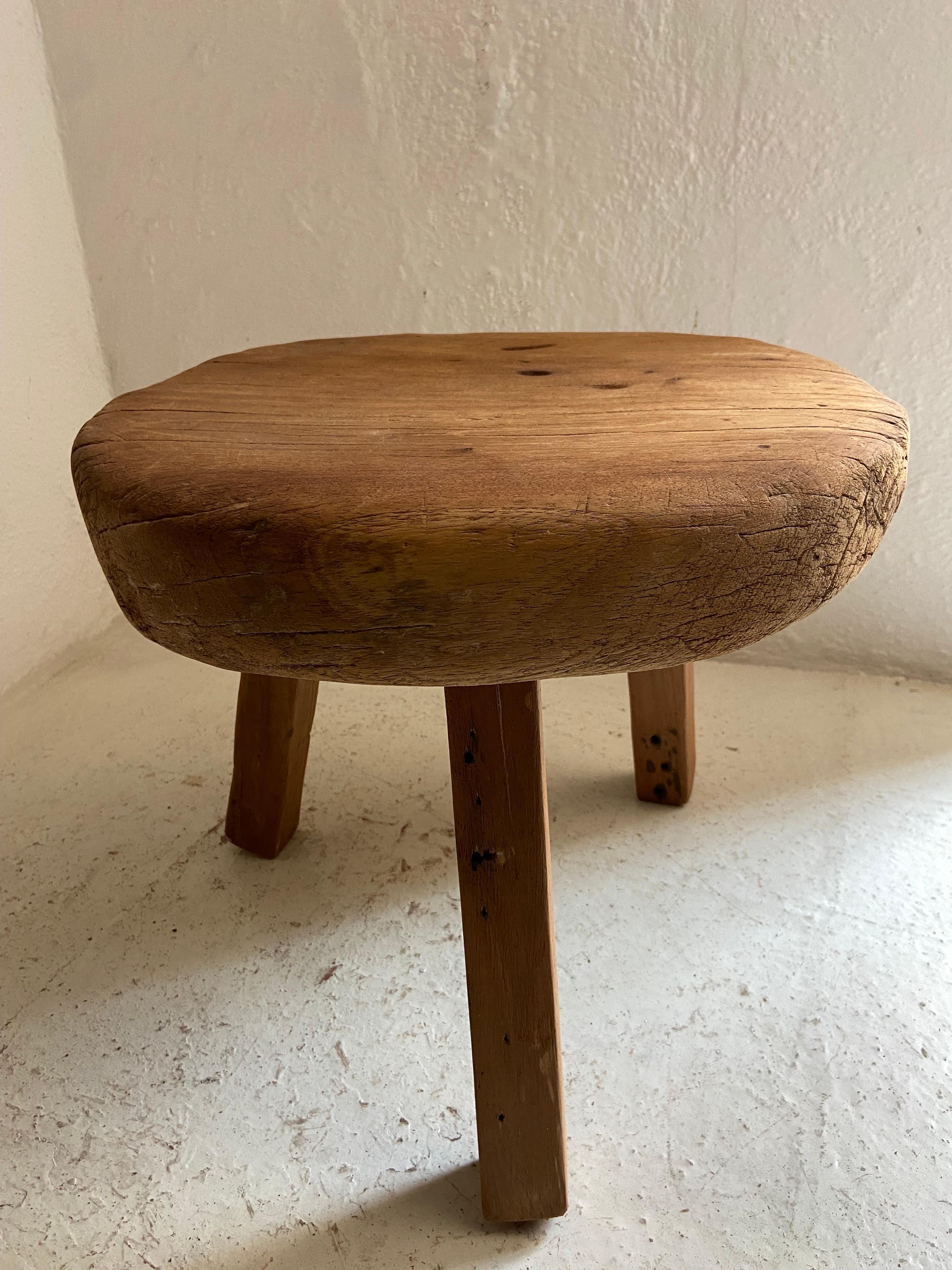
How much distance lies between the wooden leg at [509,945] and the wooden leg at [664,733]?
42 centimetres

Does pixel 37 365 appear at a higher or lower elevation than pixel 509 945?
higher

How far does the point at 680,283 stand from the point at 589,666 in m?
0.92

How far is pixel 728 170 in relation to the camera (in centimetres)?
123

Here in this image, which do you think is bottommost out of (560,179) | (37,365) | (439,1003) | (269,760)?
(439,1003)

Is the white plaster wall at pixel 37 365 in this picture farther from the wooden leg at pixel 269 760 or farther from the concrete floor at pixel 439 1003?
the wooden leg at pixel 269 760

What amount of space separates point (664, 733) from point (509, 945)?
0.48m

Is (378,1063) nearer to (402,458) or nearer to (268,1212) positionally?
(268,1212)

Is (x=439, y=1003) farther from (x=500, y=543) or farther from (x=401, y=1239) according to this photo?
(x=500, y=543)

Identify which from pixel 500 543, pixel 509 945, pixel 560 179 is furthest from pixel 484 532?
pixel 560 179

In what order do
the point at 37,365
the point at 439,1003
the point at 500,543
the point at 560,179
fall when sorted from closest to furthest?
1. the point at 500,543
2. the point at 439,1003
3. the point at 560,179
4. the point at 37,365

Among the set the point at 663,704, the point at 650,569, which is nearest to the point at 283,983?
the point at 663,704

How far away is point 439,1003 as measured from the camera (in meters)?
0.84

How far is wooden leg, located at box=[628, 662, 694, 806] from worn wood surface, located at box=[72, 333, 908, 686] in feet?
1.45

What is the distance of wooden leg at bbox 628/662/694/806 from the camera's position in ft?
3.37
